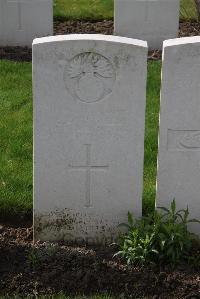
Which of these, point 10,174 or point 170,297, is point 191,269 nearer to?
point 170,297

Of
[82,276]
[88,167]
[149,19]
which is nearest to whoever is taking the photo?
[82,276]

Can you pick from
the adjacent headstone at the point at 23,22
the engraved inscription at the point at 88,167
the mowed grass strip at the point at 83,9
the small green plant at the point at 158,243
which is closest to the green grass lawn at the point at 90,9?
the mowed grass strip at the point at 83,9

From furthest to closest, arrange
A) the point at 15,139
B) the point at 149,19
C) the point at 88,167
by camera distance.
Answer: the point at 149,19 → the point at 15,139 → the point at 88,167

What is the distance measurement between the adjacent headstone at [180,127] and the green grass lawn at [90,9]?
619 centimetres

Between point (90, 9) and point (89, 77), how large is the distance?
6.59 meters

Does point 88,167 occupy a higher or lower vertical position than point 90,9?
lower

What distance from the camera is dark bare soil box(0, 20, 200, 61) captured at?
895 cm

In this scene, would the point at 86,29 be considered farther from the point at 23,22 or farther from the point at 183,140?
the point at 183,140

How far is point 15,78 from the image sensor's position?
25.5 ft

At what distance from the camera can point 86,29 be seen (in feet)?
32.4

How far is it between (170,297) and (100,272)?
0.46 meters

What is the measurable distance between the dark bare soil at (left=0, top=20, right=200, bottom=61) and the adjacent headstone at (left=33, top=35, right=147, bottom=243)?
4384mm

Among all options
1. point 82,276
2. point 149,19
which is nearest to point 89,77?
point 82,276

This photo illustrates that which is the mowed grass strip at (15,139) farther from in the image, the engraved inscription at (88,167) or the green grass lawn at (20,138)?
the engraved inscription at (88,167)
